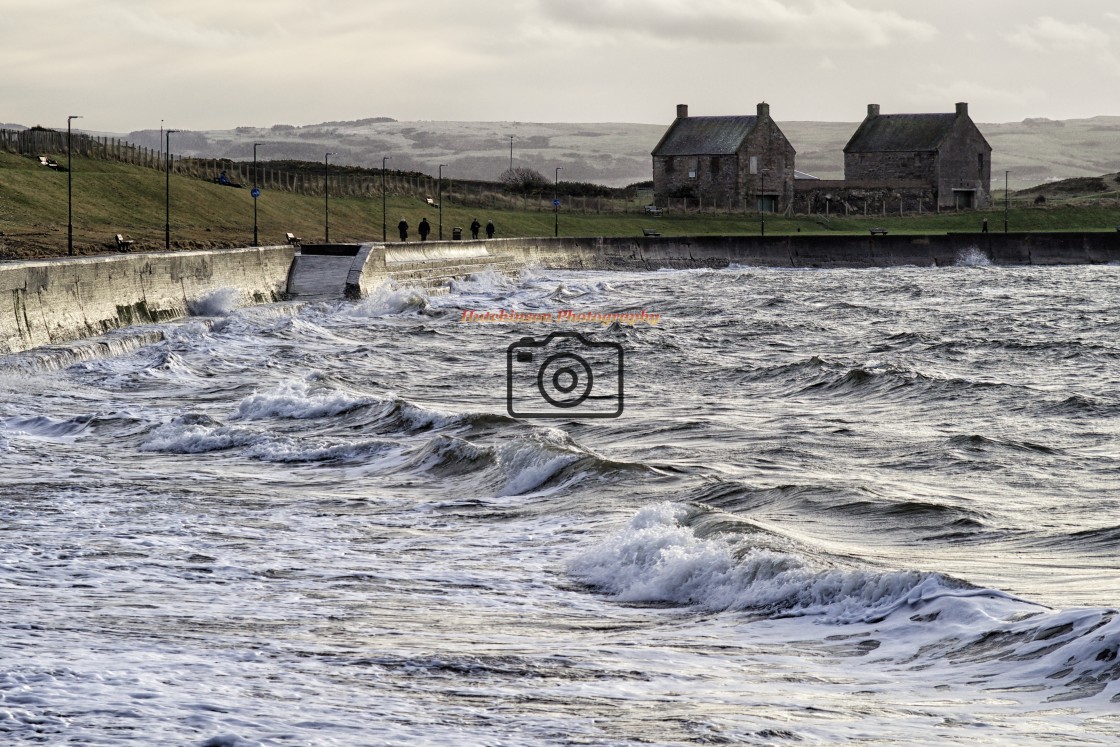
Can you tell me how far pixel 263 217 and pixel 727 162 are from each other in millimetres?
43202

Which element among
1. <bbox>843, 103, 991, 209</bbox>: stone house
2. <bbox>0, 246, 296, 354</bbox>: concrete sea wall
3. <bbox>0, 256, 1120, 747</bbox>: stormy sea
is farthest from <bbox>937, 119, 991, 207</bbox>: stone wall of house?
<bbox>0, 256, 1120, 747</bbox>: stormy sea

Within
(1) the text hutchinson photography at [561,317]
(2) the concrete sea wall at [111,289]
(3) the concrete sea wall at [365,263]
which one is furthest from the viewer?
(1) the text hutchinson photography at [561,317]

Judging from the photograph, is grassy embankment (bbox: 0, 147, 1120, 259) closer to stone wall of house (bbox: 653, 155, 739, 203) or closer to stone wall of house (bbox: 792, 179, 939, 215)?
stone wall of house (bbox: 792, 179, 939, 215)

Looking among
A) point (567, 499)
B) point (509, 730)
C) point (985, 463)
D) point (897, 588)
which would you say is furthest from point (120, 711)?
point (985, 463)

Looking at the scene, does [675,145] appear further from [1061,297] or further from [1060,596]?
[1060,596]

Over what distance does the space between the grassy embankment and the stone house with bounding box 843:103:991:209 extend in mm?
3478

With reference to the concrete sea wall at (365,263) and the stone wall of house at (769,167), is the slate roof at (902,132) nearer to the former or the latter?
the stone wall of house at (769,167)

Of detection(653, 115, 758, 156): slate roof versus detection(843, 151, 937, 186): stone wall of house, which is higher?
detection(653, 115, 758, 156): slate roof

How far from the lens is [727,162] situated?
342ft

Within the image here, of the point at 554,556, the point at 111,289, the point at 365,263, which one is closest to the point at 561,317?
the point at 365,263

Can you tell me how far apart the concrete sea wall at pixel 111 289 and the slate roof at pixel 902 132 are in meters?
70.9

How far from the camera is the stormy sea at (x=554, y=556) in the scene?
739 cm

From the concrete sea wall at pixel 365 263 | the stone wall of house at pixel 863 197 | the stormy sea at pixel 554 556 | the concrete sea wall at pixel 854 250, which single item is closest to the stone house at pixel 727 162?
the stone wall of house at pixel 863 197

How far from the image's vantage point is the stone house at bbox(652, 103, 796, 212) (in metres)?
104
